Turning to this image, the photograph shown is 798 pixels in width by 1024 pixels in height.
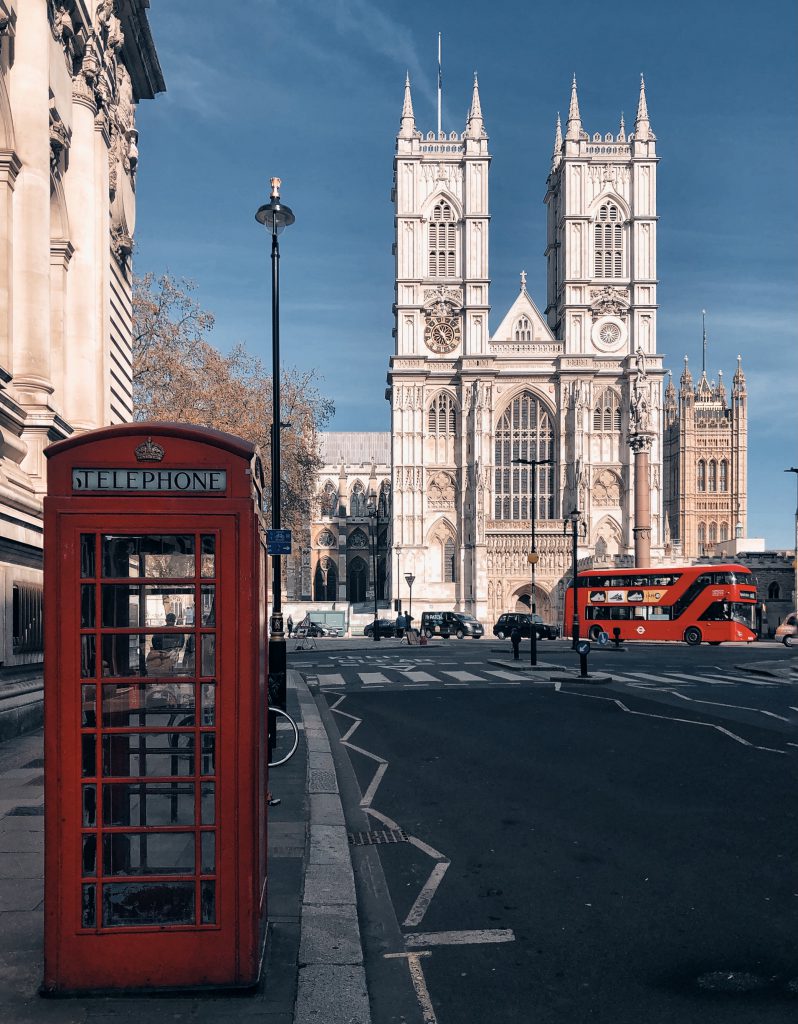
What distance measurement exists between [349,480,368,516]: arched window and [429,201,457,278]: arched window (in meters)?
35.3

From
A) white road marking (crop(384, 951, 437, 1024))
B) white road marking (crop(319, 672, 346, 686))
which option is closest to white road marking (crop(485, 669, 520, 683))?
white road marking (crop(319, 672, 346, 686))

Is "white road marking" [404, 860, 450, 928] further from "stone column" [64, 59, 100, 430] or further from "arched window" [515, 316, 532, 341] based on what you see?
"arched window" [515, 316, 532, 341]

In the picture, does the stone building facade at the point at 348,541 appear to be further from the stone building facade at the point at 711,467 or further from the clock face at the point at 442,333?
the stone building facade at the point at 711,467

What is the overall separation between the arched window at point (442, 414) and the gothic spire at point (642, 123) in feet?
84.1

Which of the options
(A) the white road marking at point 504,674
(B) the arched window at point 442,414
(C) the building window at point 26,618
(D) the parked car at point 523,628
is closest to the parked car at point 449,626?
(D) the parked car at point 523,628

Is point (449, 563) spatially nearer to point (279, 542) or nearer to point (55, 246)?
point (55, 246)

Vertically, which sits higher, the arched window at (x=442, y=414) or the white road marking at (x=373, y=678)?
the arched window at (x=442, y=414)

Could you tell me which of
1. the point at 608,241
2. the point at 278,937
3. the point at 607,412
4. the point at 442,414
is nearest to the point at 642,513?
the point at 607,412

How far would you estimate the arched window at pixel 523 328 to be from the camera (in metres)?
71.6

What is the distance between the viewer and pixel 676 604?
36.8 m

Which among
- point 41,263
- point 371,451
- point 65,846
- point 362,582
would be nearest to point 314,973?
point 65,846

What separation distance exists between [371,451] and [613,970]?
4225 inches

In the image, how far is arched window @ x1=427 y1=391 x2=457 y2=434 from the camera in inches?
2697

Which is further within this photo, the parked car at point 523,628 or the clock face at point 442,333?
the clock face at point 442,333
